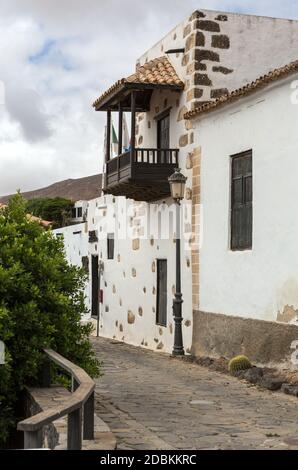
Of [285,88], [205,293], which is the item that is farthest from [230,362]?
[285,88]

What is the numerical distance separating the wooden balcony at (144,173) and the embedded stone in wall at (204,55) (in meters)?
1.80

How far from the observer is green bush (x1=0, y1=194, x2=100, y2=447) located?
717 centimetres

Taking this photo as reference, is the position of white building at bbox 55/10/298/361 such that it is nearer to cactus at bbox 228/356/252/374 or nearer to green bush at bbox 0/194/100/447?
cactus at bbox 228/356/252/374

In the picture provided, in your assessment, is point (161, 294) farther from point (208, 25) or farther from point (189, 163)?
point (208, 25)

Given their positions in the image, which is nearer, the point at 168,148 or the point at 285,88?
the point at 285,88

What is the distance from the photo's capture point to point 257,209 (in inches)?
424

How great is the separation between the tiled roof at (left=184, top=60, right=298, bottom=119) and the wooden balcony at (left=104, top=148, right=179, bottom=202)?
118cm

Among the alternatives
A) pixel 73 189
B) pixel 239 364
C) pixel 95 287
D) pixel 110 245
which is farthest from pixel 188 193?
pixel 73 189

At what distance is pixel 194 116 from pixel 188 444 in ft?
26.6

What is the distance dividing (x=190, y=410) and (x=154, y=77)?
26.5 feet

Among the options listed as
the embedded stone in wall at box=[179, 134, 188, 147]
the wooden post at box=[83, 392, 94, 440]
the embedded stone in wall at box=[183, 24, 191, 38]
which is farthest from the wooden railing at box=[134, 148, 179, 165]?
the wooden post at box=[83, 392, 94, 440]
